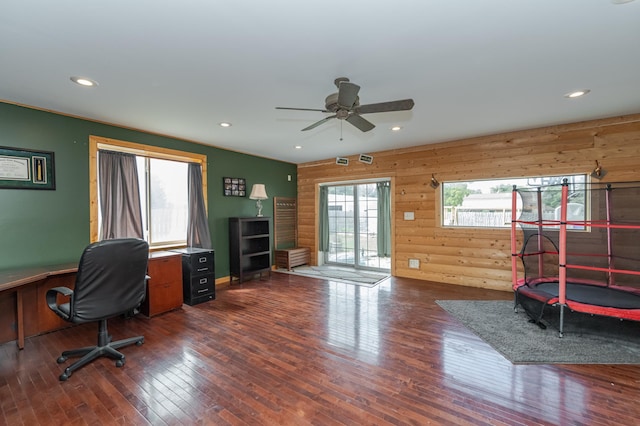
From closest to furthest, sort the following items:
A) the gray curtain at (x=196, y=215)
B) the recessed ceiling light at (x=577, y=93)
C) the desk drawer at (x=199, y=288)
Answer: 1. the recessed ceiling light at (x=577, y=93)
2. the desk drawer at (x=199, y=288)
3. the gray curtain at (x=196, y=215)

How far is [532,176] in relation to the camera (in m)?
4.25

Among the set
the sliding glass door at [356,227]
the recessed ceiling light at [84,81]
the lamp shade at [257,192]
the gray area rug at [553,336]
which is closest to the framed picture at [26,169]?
the recessed ceiling light at [84,81]

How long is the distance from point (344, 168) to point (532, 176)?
11.2 ft

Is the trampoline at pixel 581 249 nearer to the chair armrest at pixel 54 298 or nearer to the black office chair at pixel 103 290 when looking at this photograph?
the black office chair at pixel 103 290

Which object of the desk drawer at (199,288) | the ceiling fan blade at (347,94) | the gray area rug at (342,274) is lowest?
the gray area rug at (342,274)

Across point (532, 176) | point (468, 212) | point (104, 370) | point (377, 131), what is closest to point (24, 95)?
point (104, 370)

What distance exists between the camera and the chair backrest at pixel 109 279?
2.22 m

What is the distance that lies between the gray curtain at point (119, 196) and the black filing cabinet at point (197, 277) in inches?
31.5

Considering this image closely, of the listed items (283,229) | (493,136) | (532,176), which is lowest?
(283,229)

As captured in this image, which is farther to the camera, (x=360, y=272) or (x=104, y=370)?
(x=360, y=272)

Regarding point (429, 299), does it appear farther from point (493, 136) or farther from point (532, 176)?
point (493, 136)

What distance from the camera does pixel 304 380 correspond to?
7.10 ft

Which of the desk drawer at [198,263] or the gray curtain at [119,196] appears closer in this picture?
the gray curtain at [119,196]

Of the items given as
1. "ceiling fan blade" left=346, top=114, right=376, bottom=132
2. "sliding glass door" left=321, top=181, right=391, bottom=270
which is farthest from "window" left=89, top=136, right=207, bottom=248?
"ceiling fan blade" left=346, top=114, right=376, bottom=132
